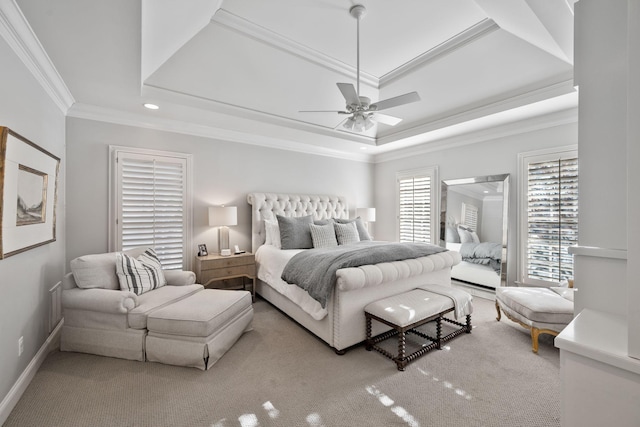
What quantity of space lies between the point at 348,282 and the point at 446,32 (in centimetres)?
242

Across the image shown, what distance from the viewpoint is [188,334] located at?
2.33 meters

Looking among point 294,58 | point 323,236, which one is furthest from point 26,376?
point 294,58

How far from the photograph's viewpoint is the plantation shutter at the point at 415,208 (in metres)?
5.04

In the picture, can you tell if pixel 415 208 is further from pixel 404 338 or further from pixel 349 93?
pixel 349 93

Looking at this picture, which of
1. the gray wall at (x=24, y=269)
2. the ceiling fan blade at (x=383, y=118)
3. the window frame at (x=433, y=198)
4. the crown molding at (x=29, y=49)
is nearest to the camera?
the crown molding at (x=29, y=49)

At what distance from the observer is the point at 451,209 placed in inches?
183

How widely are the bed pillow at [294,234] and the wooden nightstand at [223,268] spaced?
550mm

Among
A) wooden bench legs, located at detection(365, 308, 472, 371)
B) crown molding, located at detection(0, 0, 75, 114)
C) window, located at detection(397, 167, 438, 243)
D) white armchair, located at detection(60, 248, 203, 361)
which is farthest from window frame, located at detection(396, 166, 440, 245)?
crown molding, located at detection(0, 0, 75, 114)

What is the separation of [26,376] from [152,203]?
6.83 feet

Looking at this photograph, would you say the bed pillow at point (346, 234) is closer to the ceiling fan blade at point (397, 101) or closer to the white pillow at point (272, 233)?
the white pillow at point (272, 233)

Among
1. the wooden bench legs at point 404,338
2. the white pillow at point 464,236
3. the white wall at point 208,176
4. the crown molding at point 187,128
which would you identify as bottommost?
the wooden bench legs at point 404,338

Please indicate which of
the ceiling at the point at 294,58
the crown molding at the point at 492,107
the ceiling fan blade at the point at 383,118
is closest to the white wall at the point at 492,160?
the ceiling at the point at 294,58

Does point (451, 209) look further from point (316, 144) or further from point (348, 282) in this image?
point (348, 282)

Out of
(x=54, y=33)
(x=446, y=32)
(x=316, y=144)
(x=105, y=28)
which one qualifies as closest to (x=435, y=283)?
(x=446, y=32)
